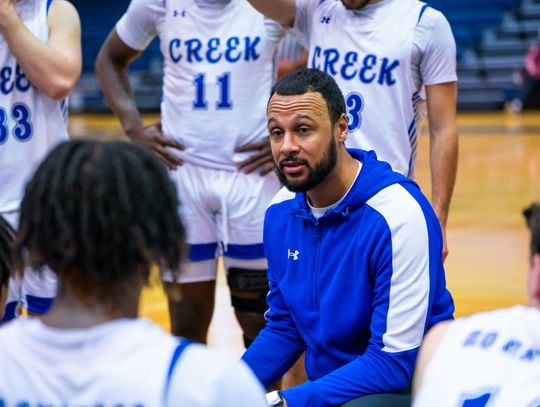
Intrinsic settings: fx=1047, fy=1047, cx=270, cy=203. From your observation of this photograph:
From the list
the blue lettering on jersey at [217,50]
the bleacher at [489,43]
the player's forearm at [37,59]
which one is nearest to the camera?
the player's forearm at [37,59]

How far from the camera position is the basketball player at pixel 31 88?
3.74 meters

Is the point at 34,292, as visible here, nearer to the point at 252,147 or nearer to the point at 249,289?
the point at 249,289

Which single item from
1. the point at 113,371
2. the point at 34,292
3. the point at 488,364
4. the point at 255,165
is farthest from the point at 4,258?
the point at 255,165

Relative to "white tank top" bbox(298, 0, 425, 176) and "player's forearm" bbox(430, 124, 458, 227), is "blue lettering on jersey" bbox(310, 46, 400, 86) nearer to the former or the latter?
"white tank top" bbox(298, 0, 425, 176)

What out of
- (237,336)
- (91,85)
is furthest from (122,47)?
(91,85)

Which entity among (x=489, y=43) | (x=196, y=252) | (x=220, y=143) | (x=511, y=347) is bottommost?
(x=489, y=43)

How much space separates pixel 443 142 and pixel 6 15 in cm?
174

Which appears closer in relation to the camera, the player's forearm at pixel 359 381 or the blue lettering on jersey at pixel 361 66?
the player's forearm at pixel 359 381

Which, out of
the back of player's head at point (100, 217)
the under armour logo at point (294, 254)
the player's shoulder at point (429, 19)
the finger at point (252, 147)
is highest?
the player's shoulder at point (429, 19)

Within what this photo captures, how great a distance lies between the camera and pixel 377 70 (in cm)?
407

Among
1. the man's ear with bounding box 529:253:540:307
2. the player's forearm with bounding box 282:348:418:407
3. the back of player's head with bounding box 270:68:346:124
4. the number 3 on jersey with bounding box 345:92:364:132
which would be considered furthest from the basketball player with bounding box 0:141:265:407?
the number 3 on jersey with bounding box 345:92:364:132

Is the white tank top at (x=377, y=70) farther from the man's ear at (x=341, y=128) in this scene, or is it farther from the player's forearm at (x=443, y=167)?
the man's ear at (x=341, y=128)

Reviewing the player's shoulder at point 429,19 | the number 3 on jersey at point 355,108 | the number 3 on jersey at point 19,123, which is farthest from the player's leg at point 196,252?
the player's shoulder at point 429,19

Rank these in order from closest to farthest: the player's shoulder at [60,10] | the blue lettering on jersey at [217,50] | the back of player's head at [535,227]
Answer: the back of player's head at [535,227] → the player's shoulder at [60,10] → the blue lettering on jersey at [217,50]
